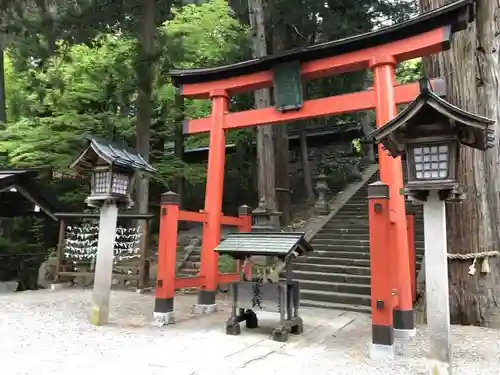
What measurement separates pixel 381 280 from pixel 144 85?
893 cm

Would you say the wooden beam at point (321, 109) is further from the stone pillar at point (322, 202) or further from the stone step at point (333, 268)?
the stone pillar at point (322, 202)

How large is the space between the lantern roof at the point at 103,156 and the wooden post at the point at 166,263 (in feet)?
2.80

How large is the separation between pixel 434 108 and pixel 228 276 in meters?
5.49

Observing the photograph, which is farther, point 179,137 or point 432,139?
point 179,137

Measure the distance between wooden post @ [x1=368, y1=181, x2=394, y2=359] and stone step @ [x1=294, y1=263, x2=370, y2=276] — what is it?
4095 millimetres

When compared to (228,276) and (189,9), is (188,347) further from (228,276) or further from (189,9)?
(189,9)

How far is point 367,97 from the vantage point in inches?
279

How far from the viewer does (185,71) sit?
28.5ft

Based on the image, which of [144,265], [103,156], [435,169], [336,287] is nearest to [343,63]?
[435,169]

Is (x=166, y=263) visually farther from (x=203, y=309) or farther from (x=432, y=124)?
(x=432, y=124)

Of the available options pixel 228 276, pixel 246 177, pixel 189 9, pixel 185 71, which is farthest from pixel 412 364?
pixel 246 177

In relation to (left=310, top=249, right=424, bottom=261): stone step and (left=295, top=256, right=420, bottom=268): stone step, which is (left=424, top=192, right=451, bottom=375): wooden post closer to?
(left=295, top=256, right=420, bottom=268): stone step

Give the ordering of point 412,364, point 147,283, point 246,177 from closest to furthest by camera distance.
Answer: point 412,364
point 147,283
point 246,177

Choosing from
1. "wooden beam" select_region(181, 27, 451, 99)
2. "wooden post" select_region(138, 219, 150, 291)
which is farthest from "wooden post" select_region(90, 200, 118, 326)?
"wooden post" select_region(138, 219, 150, 291)
